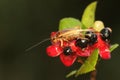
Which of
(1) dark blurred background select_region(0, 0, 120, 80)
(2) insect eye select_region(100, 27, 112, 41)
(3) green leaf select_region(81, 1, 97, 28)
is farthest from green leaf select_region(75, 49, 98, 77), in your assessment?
(1) dark blurred background select_region(0, 0, 120, 80)

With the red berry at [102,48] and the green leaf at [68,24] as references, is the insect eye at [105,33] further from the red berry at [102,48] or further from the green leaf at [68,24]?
the green leaf at [68,24]

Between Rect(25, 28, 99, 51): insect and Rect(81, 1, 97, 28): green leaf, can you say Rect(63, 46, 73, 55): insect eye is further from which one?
Rect(81, 1, 97, 28): green leaf

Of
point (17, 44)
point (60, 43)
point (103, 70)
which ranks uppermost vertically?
point (60, 43)

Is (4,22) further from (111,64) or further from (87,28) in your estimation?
(87,28)

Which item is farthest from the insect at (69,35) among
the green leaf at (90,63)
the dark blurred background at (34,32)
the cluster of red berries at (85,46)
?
the dark blurred background at (34,32)

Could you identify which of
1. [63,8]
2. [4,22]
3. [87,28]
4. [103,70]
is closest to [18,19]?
[4,22]
